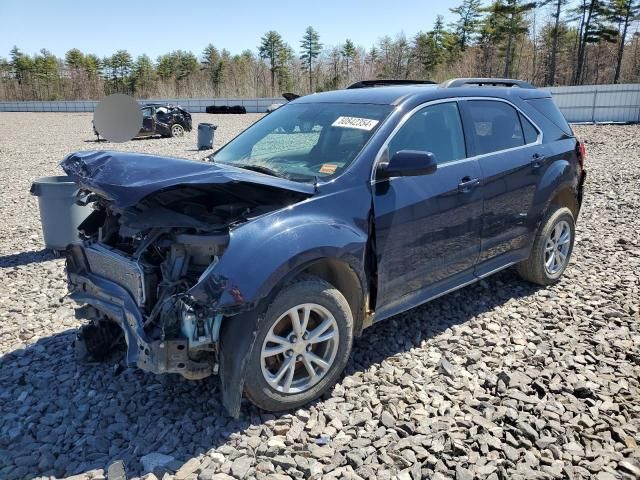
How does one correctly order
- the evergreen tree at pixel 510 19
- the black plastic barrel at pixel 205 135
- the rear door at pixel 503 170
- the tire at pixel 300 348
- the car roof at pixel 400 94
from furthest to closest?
the evergreen tree at pixel 510 19
the black plastic barrel at pixel 205 135
the rear door at pixel 503 170
the car roof at pixel 400 94
the tire at pixel 300 348

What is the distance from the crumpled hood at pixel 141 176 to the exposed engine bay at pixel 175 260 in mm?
92

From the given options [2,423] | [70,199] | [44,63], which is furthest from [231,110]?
[44,63]

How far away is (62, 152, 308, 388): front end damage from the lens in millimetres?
2793

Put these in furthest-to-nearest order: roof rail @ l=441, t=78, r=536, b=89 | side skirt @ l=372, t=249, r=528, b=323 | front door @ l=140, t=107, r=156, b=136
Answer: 1. front door @ l=140, t=107, r=156, b=136
2. roof rail @ l=441, t=78, r=536, b=89
3. side skirt @ l=372, t=249, r=528, b=323

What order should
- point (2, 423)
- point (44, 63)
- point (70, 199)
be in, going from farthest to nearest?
point (44, 63), point (70, 199), point (2, 423)

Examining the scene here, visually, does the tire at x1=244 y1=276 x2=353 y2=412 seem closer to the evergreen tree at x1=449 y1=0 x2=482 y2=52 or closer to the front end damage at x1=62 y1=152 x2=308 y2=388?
the front end damage at x1=62 y1=152 x2=308 y2=388

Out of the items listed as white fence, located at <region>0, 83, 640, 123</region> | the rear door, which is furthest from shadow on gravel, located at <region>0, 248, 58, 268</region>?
white fence, located at <region>0, 83, 640, 123</region>

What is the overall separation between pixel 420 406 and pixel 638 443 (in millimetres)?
1214

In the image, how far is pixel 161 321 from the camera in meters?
2.87

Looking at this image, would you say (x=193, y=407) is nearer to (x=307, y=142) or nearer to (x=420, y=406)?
(x=420, y=406)

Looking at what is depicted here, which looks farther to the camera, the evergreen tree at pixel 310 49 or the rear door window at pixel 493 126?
the evergreen tree at pixel 310 49

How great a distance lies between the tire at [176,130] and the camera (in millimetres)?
23469

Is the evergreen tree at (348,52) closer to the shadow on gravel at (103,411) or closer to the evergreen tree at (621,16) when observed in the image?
the evergreen tree at (621,16)

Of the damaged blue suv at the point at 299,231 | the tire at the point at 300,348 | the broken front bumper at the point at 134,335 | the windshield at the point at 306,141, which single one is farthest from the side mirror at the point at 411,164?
the broken front bumper at the point at 134,335
